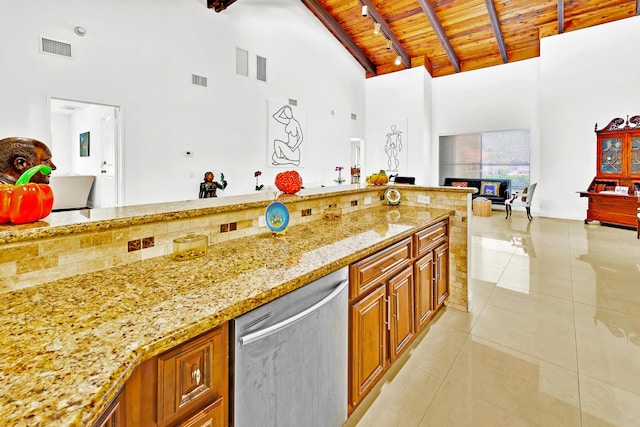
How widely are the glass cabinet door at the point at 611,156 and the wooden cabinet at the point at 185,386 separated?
8.15m

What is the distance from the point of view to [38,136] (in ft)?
12.5

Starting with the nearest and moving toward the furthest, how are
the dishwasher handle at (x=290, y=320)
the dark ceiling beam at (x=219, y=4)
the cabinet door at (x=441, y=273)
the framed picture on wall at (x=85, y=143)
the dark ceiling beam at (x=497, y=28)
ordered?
the dishwasher handle at (x=290, y=320), the cabinet door at (x=441, y=273), the dark ceiling beam at (x=219, y=4), the dark ceiling beam at (x=497, y=28), the framed picture on wall at (x=85, y=143)

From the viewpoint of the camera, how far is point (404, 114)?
884cm

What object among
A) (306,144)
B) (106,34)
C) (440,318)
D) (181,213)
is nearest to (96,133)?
(106,34)

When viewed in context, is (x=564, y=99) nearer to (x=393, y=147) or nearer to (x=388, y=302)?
(x=393, y=147)

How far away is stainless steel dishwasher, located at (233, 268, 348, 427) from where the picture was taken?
0.95m

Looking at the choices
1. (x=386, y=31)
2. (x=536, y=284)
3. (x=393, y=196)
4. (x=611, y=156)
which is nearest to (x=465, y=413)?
(x=393, y=196)

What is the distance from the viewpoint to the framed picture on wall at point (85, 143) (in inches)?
266

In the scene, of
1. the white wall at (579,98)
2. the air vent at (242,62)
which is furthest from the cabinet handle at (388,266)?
the white wall at (579,98)

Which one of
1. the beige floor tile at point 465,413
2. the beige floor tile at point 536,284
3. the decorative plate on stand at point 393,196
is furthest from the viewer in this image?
the beige floor tile at point 536,284

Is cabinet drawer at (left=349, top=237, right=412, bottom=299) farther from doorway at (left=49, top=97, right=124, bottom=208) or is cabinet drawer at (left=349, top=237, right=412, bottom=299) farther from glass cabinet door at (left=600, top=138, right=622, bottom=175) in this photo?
glass cabinet door at (left=600, top=138, right=622, bottom=175)

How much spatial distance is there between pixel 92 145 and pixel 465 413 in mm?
7795

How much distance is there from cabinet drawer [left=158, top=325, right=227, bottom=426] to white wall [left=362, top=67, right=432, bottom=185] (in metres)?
8.42

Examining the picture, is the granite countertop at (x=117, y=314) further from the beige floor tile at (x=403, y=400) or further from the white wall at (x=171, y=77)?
the white wall at (x=171, y=77)
